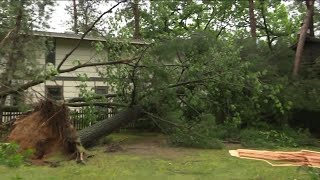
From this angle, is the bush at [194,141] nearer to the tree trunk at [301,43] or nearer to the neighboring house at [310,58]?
the tree trunk at [301,43]

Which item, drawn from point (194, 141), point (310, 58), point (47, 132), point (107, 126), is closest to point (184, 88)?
point (194, 141)

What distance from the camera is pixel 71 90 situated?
71.6 feet

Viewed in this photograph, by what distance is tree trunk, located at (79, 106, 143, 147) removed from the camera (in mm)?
12523

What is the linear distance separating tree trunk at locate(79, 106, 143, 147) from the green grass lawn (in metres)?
0.55

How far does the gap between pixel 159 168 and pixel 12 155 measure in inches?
126

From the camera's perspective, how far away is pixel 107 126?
43.2 ft

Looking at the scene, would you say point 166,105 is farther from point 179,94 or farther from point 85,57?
point 85,57

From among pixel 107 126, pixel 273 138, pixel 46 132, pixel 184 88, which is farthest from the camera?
pixel 273 138

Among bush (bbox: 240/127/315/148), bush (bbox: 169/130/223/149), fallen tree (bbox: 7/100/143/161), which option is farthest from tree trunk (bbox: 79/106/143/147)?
bush (bbox: 240/127/315/148)

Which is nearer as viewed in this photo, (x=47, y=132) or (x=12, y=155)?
(x=12, y=155)

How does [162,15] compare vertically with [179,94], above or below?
above

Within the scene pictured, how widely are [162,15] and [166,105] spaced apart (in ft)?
42.9

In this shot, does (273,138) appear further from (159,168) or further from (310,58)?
(159,168)

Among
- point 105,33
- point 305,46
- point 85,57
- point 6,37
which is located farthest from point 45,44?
point 305,46
